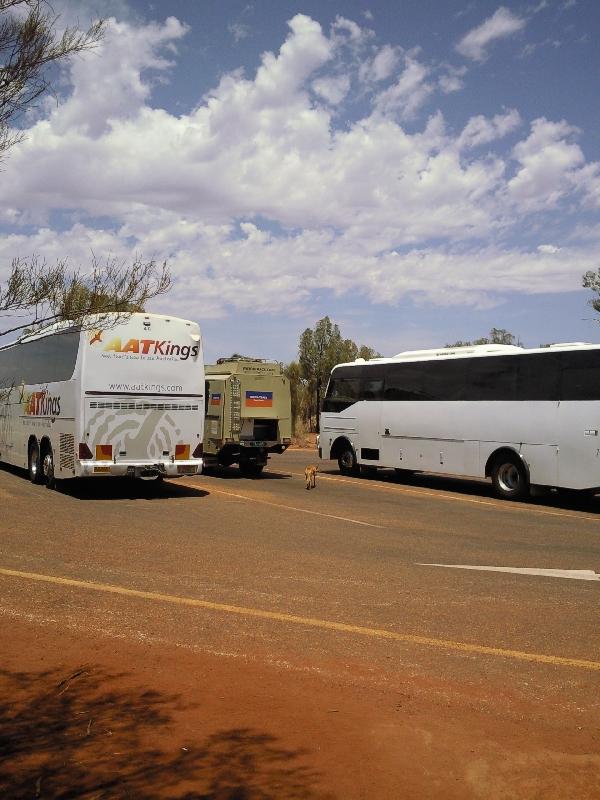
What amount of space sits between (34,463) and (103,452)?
4076 mm

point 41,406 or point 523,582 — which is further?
point 41,406

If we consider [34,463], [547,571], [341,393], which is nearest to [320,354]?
[341,393]

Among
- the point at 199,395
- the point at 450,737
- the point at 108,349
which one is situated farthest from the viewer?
the point at 199,395

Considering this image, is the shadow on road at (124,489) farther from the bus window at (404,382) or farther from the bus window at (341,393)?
the bus window at (404,382)

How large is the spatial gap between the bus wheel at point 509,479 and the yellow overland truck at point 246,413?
22.1 feet

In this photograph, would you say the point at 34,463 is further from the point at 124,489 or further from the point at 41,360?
the point at 41,360

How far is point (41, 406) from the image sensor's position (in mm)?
19203

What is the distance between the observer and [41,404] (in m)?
19.2

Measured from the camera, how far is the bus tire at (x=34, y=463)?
19.8m

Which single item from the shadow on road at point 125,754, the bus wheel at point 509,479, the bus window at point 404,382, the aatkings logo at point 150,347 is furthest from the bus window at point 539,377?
the shadow on road at point 125,754

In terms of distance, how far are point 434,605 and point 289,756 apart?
3.81m

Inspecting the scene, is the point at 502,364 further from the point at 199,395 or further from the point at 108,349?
the point at 108,349

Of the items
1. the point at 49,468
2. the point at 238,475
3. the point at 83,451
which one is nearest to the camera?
the point at 83,451

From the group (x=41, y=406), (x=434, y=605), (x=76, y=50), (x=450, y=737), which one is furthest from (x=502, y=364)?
(x=450, y=737)
